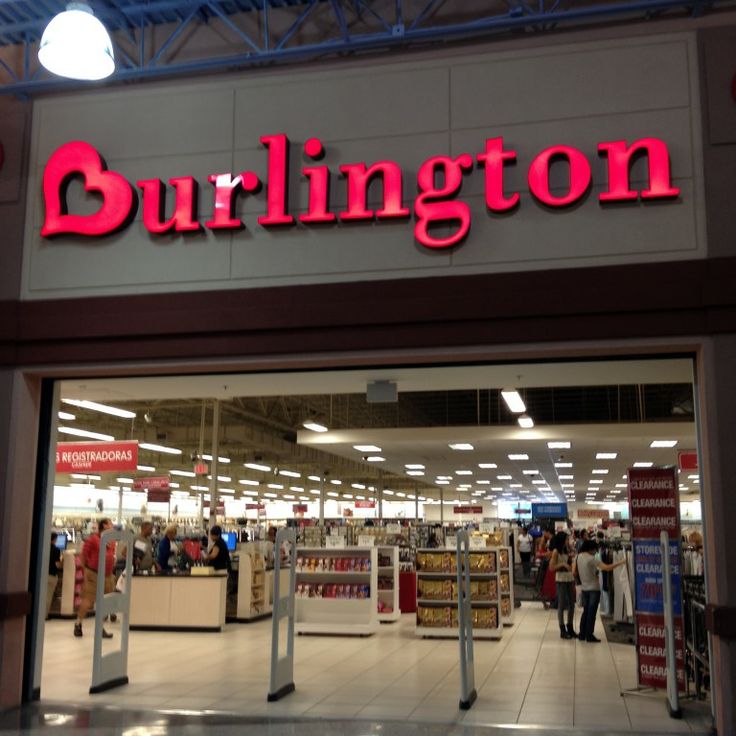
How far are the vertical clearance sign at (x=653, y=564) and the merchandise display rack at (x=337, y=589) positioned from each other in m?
5.71

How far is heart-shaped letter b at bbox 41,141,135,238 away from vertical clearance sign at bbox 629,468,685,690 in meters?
5.49

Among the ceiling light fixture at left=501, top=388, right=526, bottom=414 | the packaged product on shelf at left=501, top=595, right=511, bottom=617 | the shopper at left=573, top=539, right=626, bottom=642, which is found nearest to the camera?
the shopper at left=573, top=539, right=626, bottom=642

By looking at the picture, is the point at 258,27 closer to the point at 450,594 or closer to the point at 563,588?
the point at 450,594

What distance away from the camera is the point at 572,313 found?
675 centimetres

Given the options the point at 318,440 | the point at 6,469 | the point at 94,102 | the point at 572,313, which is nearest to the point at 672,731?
the point at 572,313

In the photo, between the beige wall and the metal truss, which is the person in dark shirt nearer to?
the beige wall

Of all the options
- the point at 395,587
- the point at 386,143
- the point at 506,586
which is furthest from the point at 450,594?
the point at 386,143

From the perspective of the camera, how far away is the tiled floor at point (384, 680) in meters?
7.41

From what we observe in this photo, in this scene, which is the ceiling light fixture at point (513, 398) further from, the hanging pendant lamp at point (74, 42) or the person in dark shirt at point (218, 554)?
the hanging pendant lamp at point (74, 42)

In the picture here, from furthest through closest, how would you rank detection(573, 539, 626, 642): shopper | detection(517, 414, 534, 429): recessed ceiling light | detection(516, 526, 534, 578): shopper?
1. detection(516, 526, 534, 578): shopper
2. detection(517, 414, 534, 429): recessed ceiling light
3. detection(573, 539, 626, 642): shopper

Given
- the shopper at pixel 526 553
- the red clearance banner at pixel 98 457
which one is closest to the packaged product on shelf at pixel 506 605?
the red clearance banner at pixel 98 457

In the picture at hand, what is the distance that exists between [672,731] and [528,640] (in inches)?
230

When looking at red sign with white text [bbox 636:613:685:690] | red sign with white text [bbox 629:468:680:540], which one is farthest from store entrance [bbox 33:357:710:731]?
red sign with white text [bbox 629:468:680:540]

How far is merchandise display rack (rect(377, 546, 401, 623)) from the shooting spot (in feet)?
48.4
